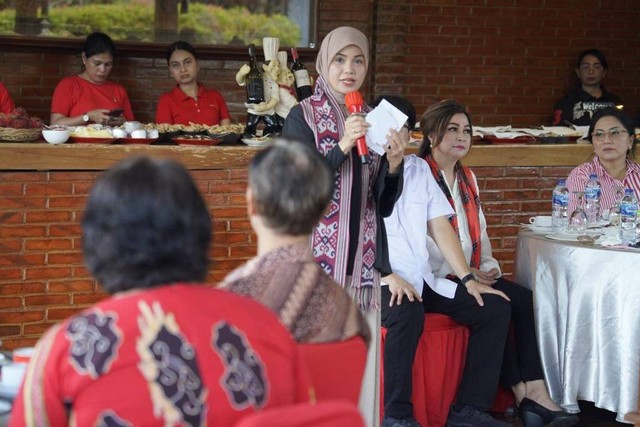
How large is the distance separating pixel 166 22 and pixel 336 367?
5458 mm

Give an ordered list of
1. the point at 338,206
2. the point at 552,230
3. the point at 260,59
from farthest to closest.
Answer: the point at 260,59
the point at 552,230
the point at 338,206

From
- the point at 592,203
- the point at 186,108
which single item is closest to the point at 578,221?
the point at 592,203

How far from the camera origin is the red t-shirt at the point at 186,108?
635cm

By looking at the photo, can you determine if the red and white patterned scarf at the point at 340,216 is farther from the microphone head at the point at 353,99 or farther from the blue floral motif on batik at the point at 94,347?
the blue floral motif on batik at the point at 94,347

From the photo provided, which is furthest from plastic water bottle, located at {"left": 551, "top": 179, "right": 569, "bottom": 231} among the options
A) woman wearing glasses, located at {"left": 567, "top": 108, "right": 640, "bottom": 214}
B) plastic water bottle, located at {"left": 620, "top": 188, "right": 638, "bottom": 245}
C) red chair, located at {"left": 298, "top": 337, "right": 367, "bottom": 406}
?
red chair, located at {"left": 298, "top": 337, "right": 367, "bottom": 406}

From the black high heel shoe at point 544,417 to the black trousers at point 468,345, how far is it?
23 cm

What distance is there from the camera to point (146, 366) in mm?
1588

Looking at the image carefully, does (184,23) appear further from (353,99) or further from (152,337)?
(152,337)

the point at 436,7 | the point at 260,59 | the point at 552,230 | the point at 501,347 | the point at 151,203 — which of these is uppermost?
the point at 436,7

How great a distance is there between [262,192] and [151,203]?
0.37 metres

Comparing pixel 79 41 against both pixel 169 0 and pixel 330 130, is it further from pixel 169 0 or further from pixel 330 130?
pixel 330 130

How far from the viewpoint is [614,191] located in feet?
15.9

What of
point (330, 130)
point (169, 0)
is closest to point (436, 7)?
point (169, 0)

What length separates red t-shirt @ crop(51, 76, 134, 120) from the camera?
6.23m
